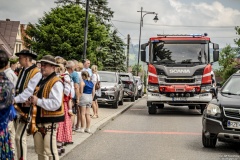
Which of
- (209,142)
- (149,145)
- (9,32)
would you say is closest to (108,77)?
(149,145)

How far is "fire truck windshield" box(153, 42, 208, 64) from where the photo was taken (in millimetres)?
19812

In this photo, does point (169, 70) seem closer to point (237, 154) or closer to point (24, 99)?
point (237, 154)

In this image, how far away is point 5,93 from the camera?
566cm

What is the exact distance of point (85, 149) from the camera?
1041 centimetres

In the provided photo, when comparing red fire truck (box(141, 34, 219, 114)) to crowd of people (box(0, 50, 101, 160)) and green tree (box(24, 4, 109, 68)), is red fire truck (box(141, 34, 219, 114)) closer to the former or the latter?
crowd of people (box(0, 50, 101, 160))

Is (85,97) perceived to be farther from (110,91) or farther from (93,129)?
(110,91)

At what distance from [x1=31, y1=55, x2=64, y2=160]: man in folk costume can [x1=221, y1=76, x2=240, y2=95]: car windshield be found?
5.61 metres

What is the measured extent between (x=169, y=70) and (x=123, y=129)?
5582 millimetres

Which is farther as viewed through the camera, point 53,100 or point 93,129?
point 93,129

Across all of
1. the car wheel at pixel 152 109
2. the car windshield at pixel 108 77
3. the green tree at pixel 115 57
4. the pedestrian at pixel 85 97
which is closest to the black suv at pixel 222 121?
the pedestrian at pixel 85 97

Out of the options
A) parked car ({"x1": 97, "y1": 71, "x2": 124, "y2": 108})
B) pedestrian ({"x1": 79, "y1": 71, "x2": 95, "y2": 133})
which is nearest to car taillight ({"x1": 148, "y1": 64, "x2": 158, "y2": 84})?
parked car ({"x1": 97, "y1": 71, "x2": 124, "y2": 108})

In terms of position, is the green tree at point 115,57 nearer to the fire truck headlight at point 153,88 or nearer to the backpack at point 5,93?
the fire truck headlight at point 153,88

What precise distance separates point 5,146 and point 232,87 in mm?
6855

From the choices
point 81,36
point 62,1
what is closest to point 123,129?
point 81,36
